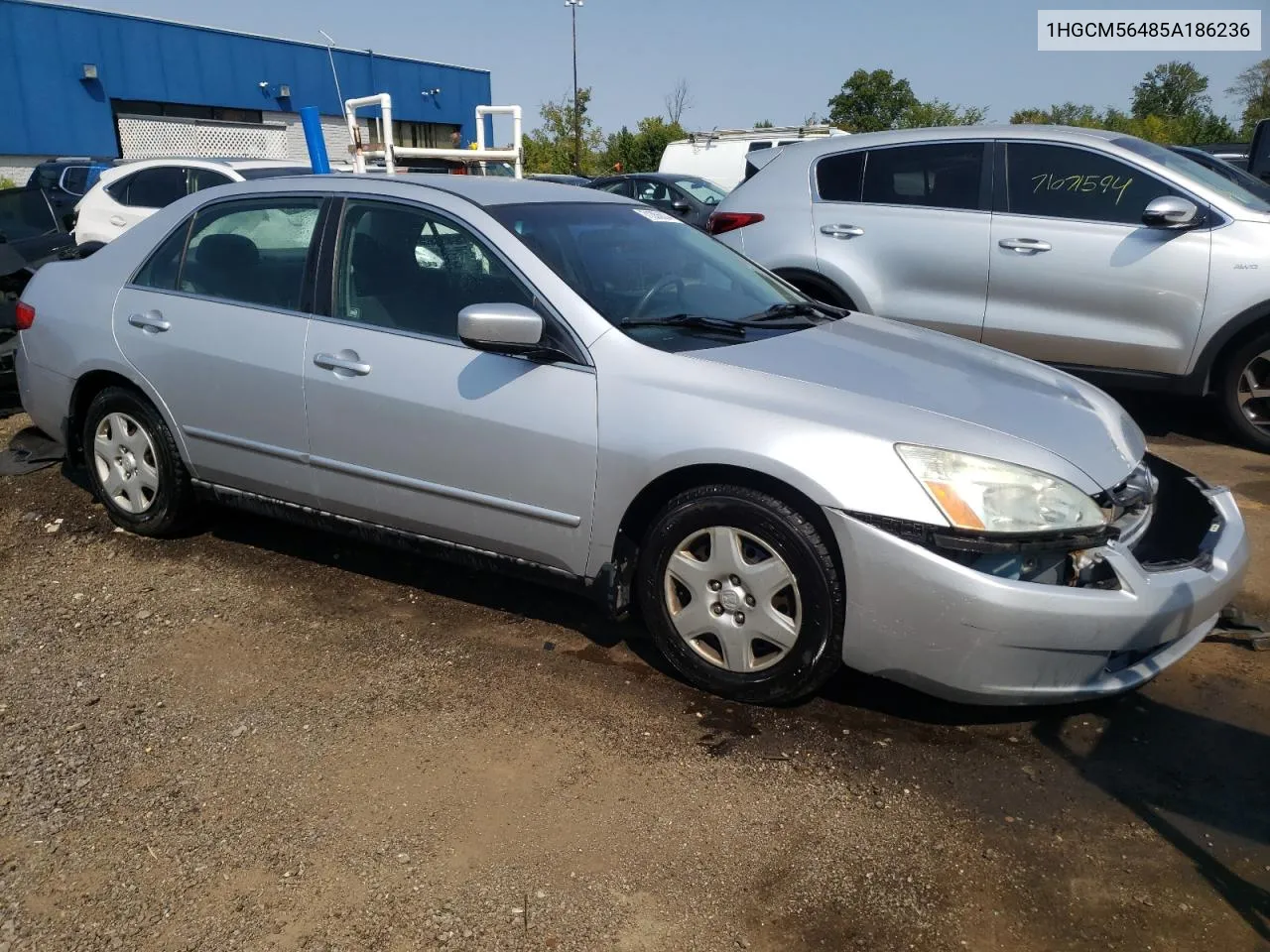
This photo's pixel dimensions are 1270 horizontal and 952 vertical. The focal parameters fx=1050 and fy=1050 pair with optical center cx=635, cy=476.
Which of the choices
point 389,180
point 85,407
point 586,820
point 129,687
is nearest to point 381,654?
point 129,687

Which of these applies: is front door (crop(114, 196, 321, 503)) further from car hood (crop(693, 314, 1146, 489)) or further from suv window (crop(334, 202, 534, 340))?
car hood (crop(693, 314, 1146, 489))

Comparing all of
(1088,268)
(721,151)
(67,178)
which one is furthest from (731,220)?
(721,151)

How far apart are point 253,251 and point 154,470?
110 cm

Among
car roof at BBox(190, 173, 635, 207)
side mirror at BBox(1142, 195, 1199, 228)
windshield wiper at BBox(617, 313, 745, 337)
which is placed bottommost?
windshield wiper at BBox(617, 313, 745, 337)

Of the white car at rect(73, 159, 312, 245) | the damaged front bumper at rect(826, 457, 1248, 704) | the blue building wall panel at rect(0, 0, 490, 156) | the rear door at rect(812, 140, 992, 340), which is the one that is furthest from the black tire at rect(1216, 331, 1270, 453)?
the blue building wall panel at rect(0, 0, 490, 156)

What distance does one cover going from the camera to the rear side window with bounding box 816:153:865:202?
6887mm

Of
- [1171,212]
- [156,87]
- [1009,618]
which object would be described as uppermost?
[156,87]

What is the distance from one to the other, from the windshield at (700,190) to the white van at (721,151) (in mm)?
5454

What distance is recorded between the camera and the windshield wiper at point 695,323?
3646 mm

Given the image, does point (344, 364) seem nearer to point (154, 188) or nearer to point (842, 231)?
point (842, 231)

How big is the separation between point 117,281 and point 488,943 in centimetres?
355

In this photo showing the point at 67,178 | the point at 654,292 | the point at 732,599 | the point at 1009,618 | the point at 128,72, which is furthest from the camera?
the point at 128,72

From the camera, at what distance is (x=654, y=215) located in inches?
178

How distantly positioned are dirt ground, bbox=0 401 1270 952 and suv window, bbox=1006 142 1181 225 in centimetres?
287
